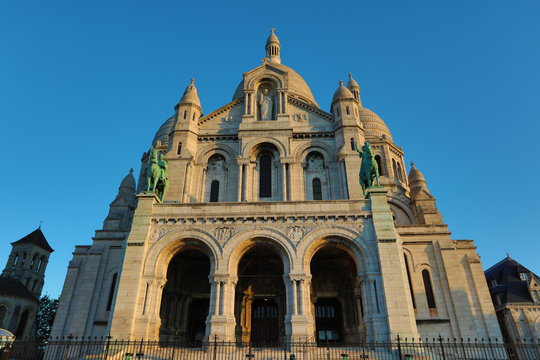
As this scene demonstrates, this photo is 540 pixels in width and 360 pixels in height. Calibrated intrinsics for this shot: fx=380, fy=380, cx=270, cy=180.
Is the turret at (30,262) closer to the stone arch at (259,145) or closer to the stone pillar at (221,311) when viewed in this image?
the stone arch at (259,145)

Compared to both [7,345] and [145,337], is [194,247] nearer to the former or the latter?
[145,337]

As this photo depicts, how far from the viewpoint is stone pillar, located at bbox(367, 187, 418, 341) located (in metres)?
17.6

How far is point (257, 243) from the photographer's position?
20.6 m

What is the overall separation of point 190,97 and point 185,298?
1600 cm

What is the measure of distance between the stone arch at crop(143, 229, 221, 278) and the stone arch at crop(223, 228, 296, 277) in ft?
2.30

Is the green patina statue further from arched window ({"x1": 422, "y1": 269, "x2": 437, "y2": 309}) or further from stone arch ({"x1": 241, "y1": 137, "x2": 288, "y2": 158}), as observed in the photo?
arched window ({"x1": 422, "y1": 269, "x2": 437, "y2": 309})

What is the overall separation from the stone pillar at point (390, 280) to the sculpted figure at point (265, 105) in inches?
506

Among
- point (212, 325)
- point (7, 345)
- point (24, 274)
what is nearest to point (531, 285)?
point (212, 325)

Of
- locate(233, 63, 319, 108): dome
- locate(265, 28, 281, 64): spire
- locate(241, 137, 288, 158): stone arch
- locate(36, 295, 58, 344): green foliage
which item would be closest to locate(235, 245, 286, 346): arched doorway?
locate(241, 137, 288, 158): stone arch

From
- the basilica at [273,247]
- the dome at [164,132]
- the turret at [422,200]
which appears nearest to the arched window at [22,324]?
the basilica at [273,247]

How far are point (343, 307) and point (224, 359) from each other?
34.1 feet

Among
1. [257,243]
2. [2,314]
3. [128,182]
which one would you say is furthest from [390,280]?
[2,314]

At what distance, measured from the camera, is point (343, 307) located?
2414 cm

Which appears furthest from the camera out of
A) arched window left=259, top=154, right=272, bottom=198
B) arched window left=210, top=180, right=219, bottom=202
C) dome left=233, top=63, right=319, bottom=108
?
dome left=233, top=63, right=319, bottom=108
